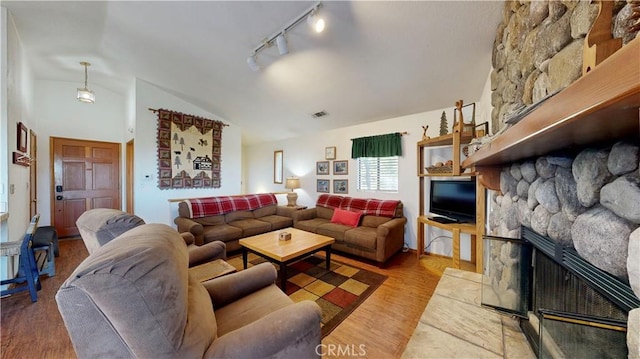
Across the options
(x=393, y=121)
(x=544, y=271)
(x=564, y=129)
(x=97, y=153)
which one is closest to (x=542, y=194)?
(x=544, y=271)

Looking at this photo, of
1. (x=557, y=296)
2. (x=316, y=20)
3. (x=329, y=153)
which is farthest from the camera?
(x=329, y=153)

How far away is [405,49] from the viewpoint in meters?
2.31

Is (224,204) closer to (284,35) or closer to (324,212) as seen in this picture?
(324,212)

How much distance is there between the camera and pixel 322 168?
15.6 feet

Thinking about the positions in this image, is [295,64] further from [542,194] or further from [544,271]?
[544,271]

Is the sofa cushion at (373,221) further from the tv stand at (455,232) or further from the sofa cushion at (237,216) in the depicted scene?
the sofa cushion at (237,216)

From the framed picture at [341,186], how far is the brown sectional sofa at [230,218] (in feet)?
3.25

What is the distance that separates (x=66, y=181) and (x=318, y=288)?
5196mm

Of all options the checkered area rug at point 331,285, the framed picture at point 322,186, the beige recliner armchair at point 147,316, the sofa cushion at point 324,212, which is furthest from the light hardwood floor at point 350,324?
the framed picture at point 322,186

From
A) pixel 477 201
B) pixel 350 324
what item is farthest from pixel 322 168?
pixel 350 324

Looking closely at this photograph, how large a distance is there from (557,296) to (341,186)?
3.48 m

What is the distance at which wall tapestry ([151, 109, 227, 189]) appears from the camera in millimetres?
3982

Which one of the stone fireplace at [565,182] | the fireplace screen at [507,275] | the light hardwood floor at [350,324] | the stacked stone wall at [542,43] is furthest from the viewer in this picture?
the light hardwood floor at [350,324]

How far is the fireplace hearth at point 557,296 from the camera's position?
70 cm
